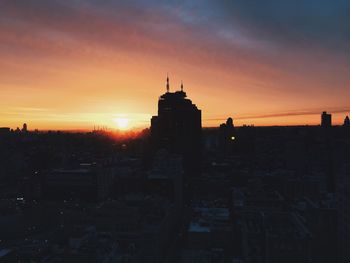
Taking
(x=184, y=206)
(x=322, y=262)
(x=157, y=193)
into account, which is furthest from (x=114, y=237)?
(x=184, y=206)

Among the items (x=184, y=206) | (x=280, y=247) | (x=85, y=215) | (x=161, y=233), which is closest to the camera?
(x=280, y=247)

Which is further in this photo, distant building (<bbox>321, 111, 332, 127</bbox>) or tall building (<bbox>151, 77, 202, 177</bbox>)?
distant building (<bbox>321, 111, 332, 127</bbox>)

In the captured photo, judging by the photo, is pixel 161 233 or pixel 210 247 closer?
pixel 210 247

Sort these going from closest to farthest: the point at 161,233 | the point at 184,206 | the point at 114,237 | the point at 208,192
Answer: the point at 114,237
the point at 161,233
the point at 184,206
the point at 208,192

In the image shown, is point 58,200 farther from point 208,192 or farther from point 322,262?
point 322,262

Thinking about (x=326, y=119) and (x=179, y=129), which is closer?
(x=179, y=129)

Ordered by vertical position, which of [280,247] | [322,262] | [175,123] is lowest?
[322,262]

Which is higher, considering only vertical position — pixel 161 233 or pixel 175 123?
pixel 175 123

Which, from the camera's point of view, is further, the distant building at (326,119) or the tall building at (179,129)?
the distant building at (326,119)
